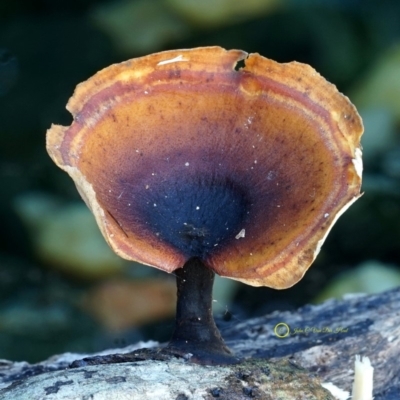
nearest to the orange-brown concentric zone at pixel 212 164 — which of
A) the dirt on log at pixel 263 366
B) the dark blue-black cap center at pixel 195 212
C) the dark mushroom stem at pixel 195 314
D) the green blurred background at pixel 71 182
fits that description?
the dark blue-black cap center at pixel 195 212

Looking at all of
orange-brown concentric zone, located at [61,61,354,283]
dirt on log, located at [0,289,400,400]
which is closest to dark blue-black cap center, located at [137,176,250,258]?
orange-brown concentric zone, located at [61,61,354,283]

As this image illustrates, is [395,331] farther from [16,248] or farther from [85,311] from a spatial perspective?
[16,248]

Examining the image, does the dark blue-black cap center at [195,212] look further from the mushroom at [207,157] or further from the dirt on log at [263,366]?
the dirt on log at [263,366]

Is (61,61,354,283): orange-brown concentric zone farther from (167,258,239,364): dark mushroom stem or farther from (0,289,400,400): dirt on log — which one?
(0,289,400,400): dirt on log

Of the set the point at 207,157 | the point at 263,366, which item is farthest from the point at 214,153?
the point at 263,366

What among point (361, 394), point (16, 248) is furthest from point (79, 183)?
point (16, 248)

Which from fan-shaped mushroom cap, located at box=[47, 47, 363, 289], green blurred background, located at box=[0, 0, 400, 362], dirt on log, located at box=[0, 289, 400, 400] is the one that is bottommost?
dirt on log, located at box=[0, 289, 400, 400]

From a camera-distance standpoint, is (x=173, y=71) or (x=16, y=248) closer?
(x=173, y=71)
